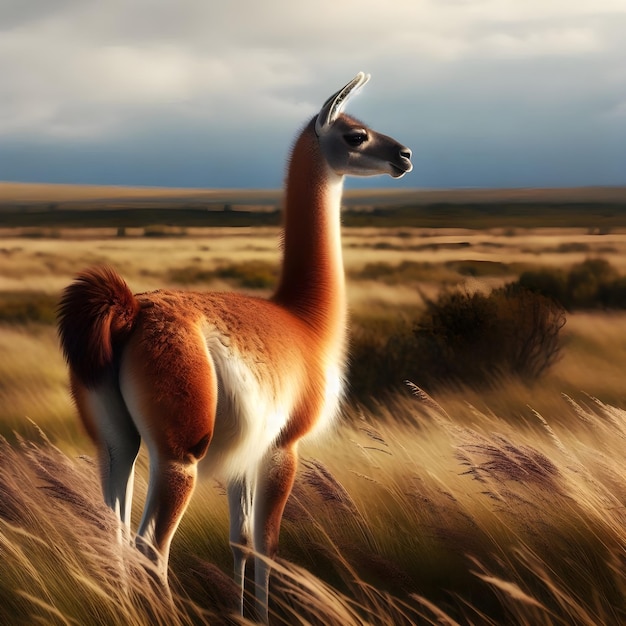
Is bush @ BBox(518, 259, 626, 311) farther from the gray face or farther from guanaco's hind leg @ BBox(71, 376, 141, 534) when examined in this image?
guanaco's hind leg @ BBox(71, 376, 141, 534)

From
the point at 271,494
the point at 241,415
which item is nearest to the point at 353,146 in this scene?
the point at 241,415

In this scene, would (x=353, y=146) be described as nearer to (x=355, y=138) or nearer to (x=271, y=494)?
(x=355, y=138)

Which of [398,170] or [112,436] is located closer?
[112,436]

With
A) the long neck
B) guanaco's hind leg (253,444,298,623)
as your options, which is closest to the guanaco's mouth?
the long neck

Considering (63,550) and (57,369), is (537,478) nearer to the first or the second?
(63,550)

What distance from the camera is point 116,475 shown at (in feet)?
16.1

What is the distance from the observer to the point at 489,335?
1454cm

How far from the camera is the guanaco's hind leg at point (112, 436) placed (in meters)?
4.79

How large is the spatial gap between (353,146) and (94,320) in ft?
6.99

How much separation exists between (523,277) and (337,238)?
588 inches

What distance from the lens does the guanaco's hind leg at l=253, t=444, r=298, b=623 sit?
5164 mm

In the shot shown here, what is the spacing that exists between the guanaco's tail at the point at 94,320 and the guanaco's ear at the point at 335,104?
1817mm

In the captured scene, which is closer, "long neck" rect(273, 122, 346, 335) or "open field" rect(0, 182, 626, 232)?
"long neck" rect(273, 122, 346, 335)

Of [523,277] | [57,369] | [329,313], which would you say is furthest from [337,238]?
[523,277]
